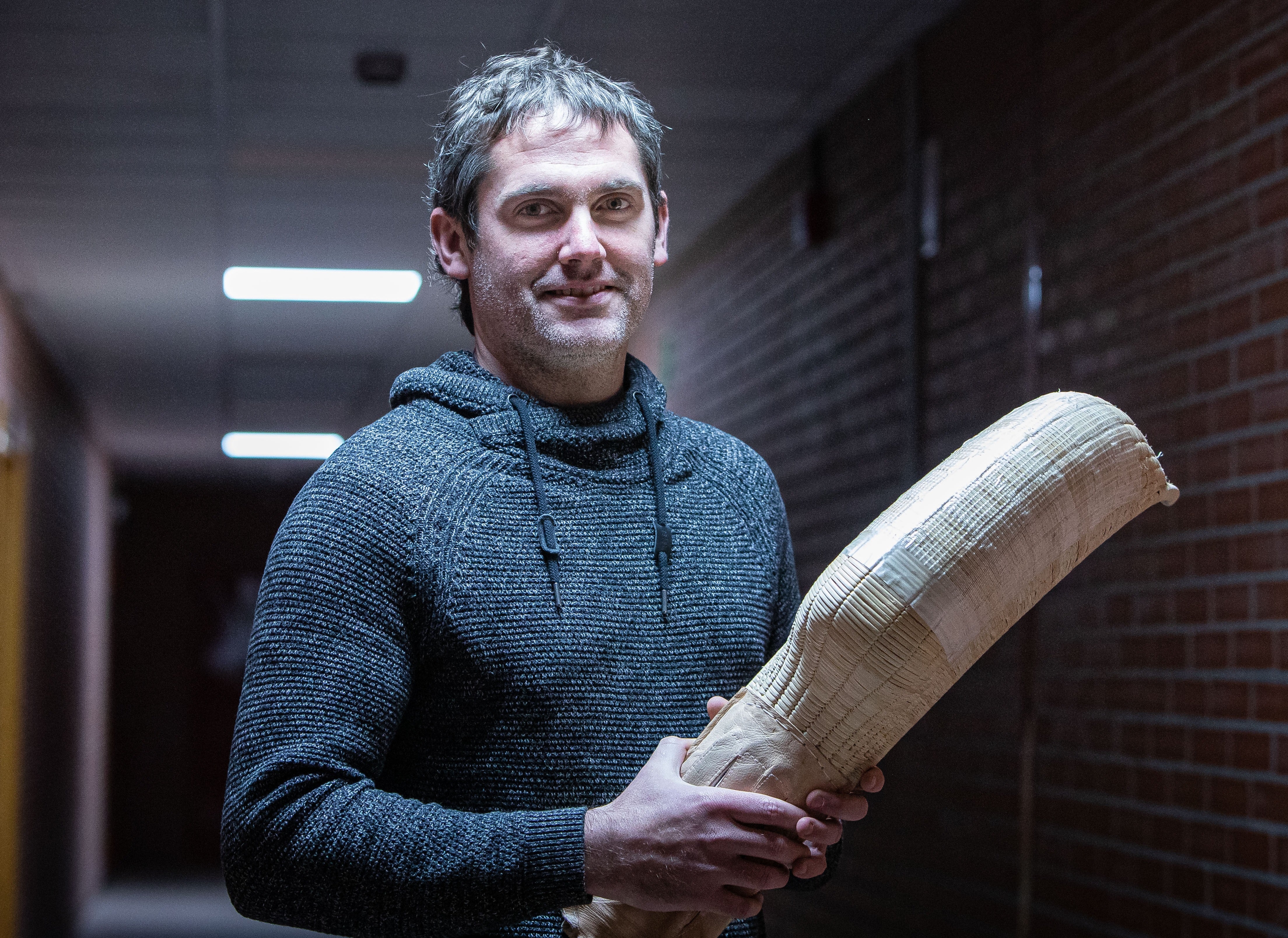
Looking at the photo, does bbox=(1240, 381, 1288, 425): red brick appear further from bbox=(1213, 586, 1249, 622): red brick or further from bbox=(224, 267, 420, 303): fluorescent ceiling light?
bbox=(224, 267, 420, 303): fluorescent ceiling light

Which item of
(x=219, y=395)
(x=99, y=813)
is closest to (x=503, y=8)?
(x=219, y=395)

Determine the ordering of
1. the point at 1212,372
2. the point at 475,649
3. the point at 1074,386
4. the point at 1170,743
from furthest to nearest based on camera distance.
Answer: the point at 1074,386, the point at 1170,743, the point at 1212,372, the point at 475,649

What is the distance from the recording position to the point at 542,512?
4.39ft

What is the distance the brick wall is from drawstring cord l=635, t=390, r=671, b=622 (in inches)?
54.8

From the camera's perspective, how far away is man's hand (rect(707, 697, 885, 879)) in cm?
108

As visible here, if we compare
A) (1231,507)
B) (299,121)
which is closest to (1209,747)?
(1231,507)

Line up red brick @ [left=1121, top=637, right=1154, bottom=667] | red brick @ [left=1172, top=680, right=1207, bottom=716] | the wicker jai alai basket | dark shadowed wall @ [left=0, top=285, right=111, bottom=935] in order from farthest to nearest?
1. dark shadowed wall @ [left=0, top=285, right=111, bottom=935]
2. red brick @ [left=1121, top=637, right=1154, bottom=667]
3. red brick @ [left=1172, top=680, right=1207, bottom=716]
4. the wicker jai alai basket

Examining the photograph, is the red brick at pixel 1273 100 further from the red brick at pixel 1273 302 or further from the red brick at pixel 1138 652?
the red brick at pixel 1138 652

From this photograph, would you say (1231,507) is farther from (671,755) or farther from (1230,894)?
(671,755)

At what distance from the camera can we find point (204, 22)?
3385 mm

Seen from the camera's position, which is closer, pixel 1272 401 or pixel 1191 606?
pixel 1272 401

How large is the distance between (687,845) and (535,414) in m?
0.48

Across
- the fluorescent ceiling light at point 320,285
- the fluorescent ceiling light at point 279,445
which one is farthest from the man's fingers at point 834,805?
the fluorescent ceiling light at point 279,445

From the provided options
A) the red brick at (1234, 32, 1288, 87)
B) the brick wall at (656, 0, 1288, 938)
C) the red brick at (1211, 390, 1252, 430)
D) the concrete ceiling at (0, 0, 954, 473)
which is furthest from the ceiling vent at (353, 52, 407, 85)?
the red brick at (1211, 390, 1252, 430)
